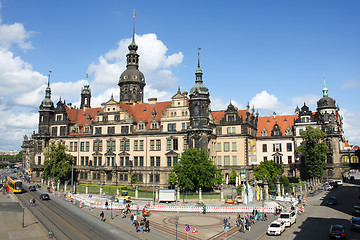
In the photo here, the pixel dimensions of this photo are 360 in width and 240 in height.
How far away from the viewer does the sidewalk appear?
3284cm

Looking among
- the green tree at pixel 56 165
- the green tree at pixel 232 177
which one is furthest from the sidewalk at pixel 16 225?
the green tree at pixel 232 177

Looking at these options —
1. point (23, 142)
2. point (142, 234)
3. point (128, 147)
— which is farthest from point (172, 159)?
point (23, 142)

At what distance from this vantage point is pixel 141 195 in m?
57.0

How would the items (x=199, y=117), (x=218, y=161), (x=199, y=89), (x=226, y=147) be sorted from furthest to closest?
1. (x=226, y=147)
2. (x=218, y=161)
3. (x=199, y=89)
4. (x=199, y=117)

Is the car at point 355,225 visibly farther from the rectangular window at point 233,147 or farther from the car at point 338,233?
the rectangular window at point 233,147

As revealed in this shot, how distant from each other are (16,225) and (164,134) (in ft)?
133

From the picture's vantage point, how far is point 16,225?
38.0 m

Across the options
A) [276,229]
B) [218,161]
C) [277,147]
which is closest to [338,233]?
[276,229]

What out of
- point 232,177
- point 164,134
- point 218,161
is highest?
point 164,134

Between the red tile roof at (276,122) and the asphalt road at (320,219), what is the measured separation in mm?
30052

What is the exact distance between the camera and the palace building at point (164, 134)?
72.2 meters

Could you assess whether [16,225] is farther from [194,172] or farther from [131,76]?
[131,76]

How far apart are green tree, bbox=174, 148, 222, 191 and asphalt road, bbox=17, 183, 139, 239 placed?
62.2 ft

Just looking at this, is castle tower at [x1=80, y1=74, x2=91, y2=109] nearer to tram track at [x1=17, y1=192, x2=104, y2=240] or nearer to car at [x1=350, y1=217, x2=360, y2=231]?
tram track at [x1=17, y1=192, x2=104, y2=240]
